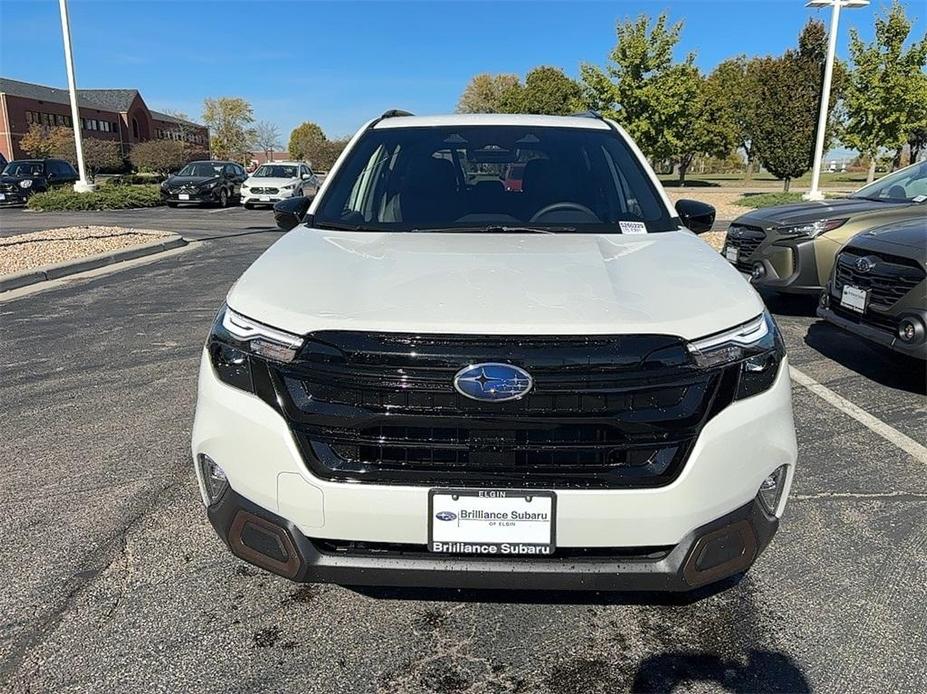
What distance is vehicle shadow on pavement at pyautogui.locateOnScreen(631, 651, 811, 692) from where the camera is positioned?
222 cm

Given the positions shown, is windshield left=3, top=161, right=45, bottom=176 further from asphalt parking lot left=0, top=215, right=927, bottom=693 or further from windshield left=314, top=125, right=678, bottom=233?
windshield left=314, top=125, right=678, bottom=233

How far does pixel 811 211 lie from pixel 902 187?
3.45 ft

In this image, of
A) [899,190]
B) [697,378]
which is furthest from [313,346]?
[899,190]

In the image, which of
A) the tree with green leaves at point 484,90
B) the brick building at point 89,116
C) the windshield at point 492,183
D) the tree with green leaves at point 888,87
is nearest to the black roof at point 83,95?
the brick building at point 89,116

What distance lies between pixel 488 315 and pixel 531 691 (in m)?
1.16

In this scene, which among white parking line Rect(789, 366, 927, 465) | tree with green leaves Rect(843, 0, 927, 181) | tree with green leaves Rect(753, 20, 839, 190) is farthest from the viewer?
tree with green leaves Rect(753, 20, 839, 190)

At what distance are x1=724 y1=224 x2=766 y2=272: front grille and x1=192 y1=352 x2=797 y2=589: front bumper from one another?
5.58 meters

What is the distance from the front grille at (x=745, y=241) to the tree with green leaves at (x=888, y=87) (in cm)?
1738

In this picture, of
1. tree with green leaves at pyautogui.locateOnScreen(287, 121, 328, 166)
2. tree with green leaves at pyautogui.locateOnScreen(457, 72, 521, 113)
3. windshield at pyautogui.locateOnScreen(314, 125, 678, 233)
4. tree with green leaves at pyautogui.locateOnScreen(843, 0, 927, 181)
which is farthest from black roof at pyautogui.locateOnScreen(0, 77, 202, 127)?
windshield at pyautogui.locateOnScreen(314, 125, 678, 233)

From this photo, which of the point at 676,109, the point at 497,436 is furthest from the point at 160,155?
the point at 497,436

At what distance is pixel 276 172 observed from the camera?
24.6 meters

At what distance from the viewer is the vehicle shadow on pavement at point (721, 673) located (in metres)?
2.22

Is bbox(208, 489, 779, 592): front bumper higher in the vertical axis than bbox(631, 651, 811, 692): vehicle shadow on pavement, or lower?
higher

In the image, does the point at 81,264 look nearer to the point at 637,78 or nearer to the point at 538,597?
the point at 538,597
